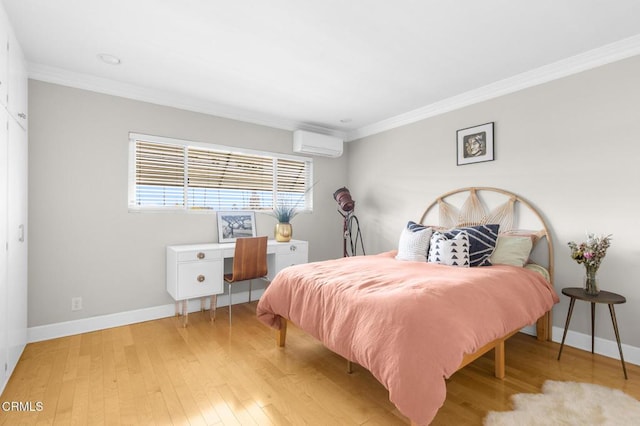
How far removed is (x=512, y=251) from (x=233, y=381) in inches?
99.2

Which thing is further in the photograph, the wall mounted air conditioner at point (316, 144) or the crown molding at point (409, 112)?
the wall mounted air conditioner at point (316, 144)

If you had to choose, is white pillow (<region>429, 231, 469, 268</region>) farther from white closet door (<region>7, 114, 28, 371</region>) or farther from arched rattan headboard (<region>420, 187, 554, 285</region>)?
white closet door (<region>7, 114, 28, 371</region>)

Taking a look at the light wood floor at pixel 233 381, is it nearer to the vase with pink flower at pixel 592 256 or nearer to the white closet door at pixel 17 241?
the white closet door at pixel 17 241

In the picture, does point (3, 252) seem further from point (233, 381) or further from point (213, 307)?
point (213, 307)

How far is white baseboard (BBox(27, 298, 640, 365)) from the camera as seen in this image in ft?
8.00

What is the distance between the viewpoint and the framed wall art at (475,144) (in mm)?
3229

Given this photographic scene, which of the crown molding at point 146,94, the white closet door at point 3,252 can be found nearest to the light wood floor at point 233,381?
the white closet door at point 3,252

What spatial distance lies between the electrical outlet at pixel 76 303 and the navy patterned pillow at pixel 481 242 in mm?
3540

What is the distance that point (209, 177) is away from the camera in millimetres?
3795

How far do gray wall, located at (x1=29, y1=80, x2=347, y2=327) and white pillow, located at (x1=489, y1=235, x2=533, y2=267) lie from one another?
3.11 m

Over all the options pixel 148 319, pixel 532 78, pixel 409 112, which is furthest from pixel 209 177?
pixel 532 78

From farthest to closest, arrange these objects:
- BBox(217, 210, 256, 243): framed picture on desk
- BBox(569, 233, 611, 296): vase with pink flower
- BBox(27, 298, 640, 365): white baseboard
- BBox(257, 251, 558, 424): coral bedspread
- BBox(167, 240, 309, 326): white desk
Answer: BBox(217, 210, 256, 243): framed picture on desk < BBox(167, 240, 309, 326): white desk < BBox(27, 298, 640, 365): white baseboard < BBox(569, 233, 611, 296): vase with pink flower < BBox(257, 251, 558, 424): coral bedspread

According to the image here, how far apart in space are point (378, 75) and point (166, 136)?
2.36 m

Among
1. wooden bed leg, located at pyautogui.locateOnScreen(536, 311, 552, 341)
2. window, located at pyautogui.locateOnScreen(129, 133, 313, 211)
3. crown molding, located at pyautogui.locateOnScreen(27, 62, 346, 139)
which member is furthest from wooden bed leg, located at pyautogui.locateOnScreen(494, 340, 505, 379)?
crown molding, located at pyautogui.locateOnScreen(27, 62, 346, 139)
